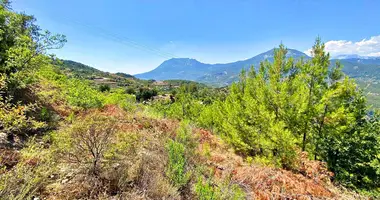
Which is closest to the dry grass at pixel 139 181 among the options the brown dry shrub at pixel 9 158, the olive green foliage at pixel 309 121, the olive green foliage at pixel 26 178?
the brown dry shrub at pixel 9 158

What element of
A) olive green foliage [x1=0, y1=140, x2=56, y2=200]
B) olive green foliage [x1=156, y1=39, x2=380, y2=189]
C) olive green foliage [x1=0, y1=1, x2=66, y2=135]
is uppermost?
olive green foliage [x1=0, y1=1, x2=66, y2=135]

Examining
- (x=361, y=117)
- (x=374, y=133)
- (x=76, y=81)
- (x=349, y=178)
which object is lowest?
(x=349, y=178)

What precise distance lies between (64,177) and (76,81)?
283 inches

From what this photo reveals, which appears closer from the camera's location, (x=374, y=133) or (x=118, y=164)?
(x=118, y=164)

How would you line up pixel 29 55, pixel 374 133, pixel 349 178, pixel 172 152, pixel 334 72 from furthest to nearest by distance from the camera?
1. pixel 374 133
2. pixel 349 178
3. pixel 334 72
4. pixel 29 55
5. pixel 172 152

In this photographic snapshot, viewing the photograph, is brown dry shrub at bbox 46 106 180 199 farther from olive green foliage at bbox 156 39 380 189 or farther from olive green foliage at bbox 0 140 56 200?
olive green foliage at bbox 156 39 380 189

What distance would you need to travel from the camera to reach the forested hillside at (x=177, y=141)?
313cm

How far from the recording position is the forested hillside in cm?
313

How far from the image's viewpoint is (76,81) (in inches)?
366

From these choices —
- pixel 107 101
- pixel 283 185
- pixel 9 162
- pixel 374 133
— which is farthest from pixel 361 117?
pixel 9 162

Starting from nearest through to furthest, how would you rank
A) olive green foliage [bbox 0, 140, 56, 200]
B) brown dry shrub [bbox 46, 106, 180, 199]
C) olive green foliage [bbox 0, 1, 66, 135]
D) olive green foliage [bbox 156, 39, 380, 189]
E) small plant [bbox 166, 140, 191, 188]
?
olive green foliage [bbox 0, 140, 56, 200] → brown dry shrub [bbox 46, 106, 180, 199] → small plant [bbox 166, 140, 191, 188] → olive green foliage [bbox 0, 1, 66, 135] → olive green foliage [bbox 156, 39, 380, 189]

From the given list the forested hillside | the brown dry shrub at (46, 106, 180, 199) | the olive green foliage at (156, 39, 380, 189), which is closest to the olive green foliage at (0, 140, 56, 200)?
the forested hillside

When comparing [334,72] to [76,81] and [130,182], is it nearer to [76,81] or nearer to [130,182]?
[130,182]

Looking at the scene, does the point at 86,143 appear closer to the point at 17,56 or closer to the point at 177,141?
the point at 177,141
